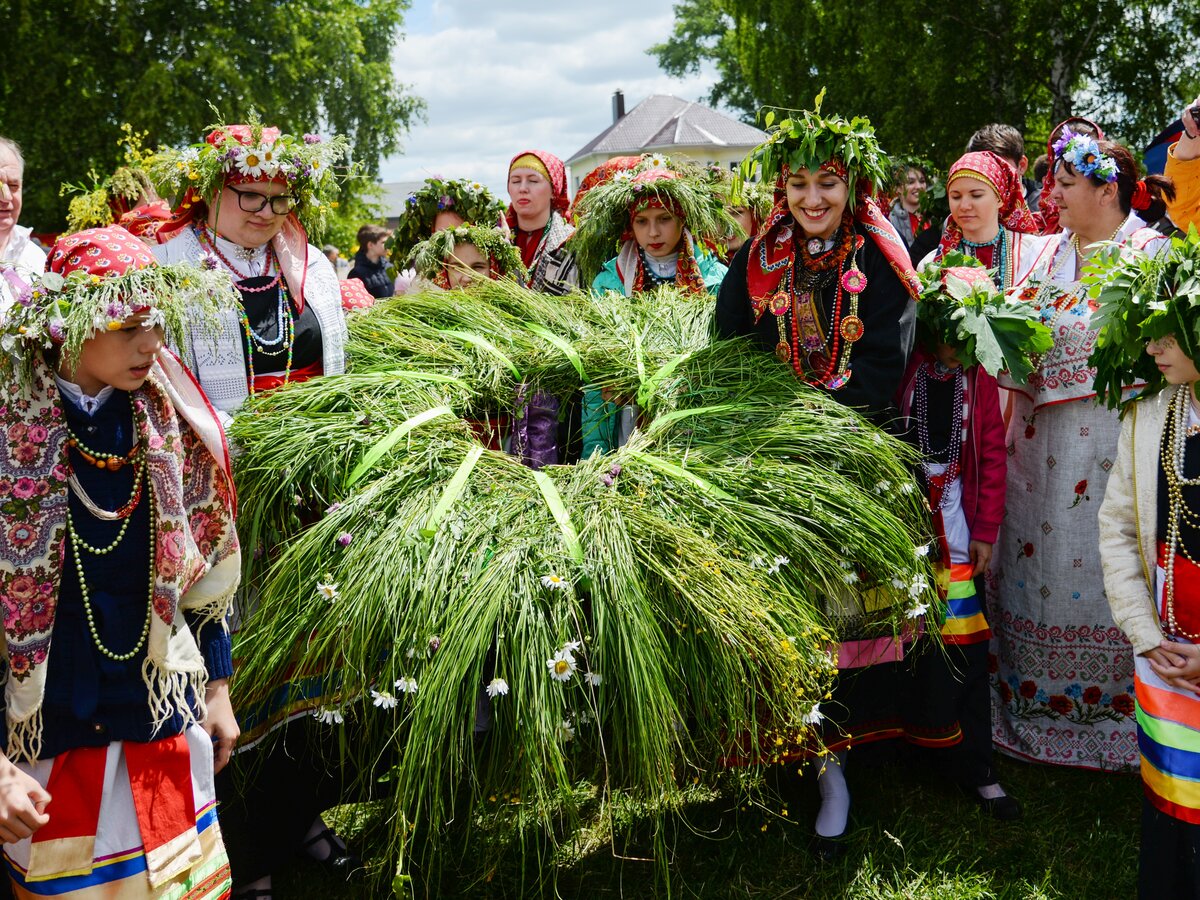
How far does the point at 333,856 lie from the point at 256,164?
6.37 feet

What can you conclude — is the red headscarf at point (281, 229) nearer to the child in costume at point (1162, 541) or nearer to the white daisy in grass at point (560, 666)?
the white daisy in grass at point (560, 666)

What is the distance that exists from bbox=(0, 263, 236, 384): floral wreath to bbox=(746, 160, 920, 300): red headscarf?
1.75 metres

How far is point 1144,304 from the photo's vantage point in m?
2.31

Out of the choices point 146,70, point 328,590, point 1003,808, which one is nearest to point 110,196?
point 328,590

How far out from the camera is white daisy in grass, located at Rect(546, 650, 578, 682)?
6.66 feet

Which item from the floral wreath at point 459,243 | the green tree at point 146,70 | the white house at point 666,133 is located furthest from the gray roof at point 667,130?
the floral wreath at point 459,243

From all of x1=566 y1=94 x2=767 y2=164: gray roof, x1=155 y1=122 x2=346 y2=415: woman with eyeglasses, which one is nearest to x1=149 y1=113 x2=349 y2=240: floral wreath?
x1=155 y1=122 x2=346 y2=415: woman with eyeglasses

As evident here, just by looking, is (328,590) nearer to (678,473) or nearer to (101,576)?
(101,576)

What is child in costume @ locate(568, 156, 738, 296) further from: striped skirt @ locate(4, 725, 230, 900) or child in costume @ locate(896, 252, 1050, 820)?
striped skirt @ locate(4, 725, 230, 900)

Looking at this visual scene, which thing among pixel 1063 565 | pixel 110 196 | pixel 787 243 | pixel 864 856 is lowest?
pixel 864 856

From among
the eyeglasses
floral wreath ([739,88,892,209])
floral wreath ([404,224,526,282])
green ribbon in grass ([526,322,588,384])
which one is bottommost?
green ribbon in grass ([526,322,588,384])

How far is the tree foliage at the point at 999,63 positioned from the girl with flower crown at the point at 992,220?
9012mm

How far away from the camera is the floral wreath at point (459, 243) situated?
164 inches

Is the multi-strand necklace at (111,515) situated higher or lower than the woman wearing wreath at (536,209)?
lower
